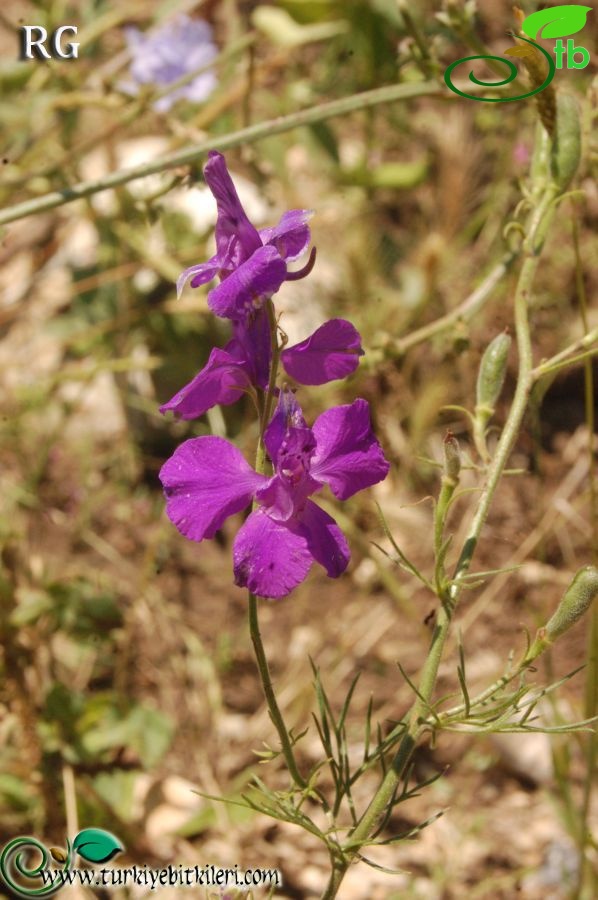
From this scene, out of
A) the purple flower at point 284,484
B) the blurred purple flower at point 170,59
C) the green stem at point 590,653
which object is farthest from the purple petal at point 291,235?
the blurred purple flower at point 170,59

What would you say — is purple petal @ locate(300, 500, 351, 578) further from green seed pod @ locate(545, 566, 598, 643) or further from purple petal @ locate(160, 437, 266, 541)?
green seed pod @ locate(545, 566, 598, 643)

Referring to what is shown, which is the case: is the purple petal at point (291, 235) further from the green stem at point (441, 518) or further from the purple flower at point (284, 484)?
the green stem at point (441, 518)

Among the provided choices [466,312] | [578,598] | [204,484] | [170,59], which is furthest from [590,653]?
[170,59]

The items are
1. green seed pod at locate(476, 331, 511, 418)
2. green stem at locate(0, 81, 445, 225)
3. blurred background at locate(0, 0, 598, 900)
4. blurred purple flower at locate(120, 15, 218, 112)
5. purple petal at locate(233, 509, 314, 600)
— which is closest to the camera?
purple petal at locate(233, 509, 314, 600)

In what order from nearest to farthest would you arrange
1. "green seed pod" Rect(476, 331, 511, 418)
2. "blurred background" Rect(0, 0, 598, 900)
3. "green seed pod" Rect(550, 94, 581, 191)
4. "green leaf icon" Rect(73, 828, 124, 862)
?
1. "green seed pod" Rect(476, 331, 511, 418)
2. "green seed pod" Rect(550, 94, 581, 191)
3. "green leaf icon" Rect(73, 828, 124, 862)
4. "blurred background" Rect(0, 0, 598, 900)

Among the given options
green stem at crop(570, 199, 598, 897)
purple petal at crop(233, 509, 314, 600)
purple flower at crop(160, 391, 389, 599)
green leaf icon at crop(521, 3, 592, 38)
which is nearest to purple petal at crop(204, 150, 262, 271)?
purple flower at crop(160, 391, 389, 599)

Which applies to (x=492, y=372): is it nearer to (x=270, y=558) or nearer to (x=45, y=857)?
(x=270, y=558)
